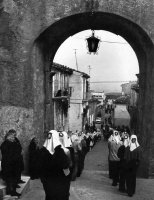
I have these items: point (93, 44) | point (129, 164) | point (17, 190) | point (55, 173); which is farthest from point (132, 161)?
point (55, 173)

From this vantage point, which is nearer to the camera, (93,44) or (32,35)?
(32,35)

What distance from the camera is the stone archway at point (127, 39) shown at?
12.1m

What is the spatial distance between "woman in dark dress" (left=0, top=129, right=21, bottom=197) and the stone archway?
441 cm

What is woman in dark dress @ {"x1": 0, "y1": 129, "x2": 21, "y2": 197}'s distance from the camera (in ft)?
27.3

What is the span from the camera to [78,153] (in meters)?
12.3

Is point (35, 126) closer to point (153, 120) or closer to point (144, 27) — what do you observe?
point (153, 120)

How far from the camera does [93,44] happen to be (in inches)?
508

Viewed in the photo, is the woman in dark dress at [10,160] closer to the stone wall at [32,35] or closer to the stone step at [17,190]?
the stone step at [17,190]

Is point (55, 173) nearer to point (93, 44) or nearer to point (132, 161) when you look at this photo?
point (132, 161)

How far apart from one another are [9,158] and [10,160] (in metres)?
0.05

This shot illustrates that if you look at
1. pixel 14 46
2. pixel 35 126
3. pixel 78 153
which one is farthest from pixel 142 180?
pixel 14 46

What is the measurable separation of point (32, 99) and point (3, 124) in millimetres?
1084

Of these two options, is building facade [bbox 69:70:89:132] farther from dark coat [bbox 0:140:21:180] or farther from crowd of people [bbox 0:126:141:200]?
dark coat [bbox 0:140:21:180]

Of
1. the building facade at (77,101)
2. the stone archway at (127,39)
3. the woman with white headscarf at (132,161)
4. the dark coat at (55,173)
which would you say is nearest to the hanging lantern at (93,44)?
the stone archway at (127,39)
